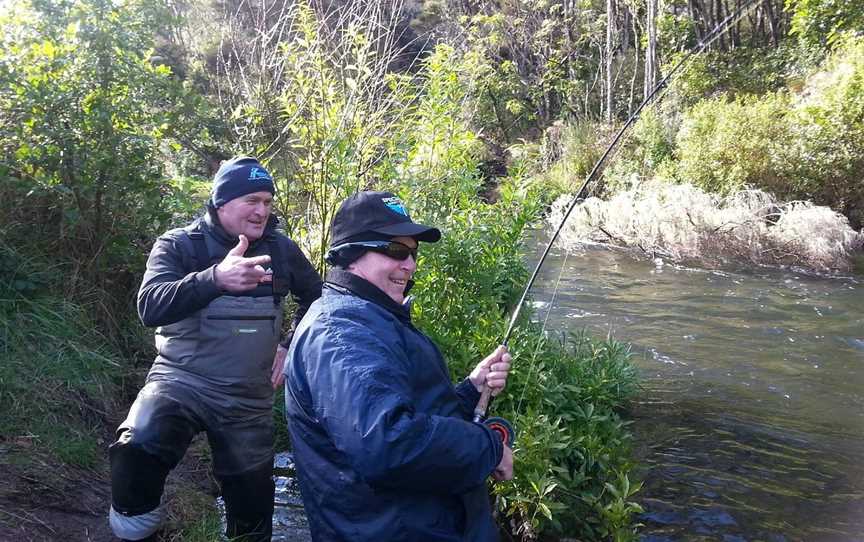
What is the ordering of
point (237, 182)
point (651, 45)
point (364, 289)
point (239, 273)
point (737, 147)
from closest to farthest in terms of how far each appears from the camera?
1. point (364, 289)
2. point (239, 273)
3. point (237, 182)
4. point (737, 147)
5. point (651, 45)

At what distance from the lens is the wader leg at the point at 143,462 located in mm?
2842

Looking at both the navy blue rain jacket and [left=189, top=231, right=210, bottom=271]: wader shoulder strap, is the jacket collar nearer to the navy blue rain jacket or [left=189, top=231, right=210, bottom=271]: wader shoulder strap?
the navy blue rain jacket

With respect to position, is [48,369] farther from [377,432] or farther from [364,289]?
[377,432]

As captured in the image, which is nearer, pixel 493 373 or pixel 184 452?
pixel 493 373

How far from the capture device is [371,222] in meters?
2.20

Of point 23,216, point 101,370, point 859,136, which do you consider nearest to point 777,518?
point 101,370

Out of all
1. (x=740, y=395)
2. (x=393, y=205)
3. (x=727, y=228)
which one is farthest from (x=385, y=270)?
(x=727, y=228)

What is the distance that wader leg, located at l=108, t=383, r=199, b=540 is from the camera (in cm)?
284

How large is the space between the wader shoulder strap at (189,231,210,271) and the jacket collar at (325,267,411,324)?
1.32 m

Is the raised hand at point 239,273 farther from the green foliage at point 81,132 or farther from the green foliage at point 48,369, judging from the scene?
the green foliage at point 81,132

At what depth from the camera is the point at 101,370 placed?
14.5 ft

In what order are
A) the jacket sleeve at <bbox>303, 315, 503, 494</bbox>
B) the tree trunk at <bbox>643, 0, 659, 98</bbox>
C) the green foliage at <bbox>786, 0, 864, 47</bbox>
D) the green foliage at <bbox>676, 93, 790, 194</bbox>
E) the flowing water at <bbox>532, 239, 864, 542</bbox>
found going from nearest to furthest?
the jacket sleeve at <bbox>303, 315, 503, 494</bbox>
the flowing water at <bbox>532, 239, 864, 542</bbox>
the green foliage at <bbox>676, 93, 790, 194</bbox>
the green foliage at <bbox>786, 0, 864, 47</bbox>
the tree trunk at <bbox>643, 0, 659, 98</bbox>

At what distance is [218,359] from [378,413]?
1641mm

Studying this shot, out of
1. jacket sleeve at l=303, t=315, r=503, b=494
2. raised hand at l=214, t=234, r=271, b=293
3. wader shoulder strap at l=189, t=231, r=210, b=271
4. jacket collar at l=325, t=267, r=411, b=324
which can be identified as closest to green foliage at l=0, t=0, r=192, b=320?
wader shoulder strap at l=189, t=231, r=210, b=271
